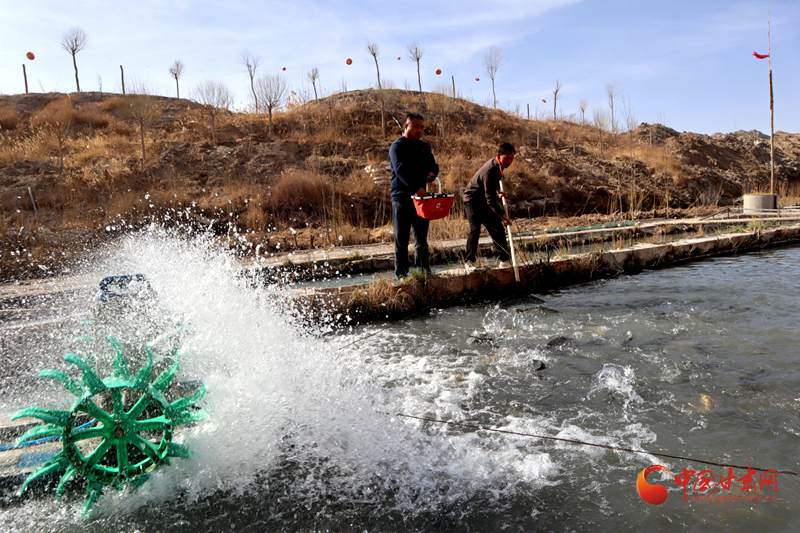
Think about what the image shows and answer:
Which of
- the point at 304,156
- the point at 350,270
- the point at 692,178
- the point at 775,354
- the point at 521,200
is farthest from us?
the point at 692,178

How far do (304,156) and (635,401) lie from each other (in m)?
18.9

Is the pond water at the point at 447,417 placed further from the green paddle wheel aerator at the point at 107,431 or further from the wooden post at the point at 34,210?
the wooden post at the point at 34,210

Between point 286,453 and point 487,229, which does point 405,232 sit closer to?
point 487,229

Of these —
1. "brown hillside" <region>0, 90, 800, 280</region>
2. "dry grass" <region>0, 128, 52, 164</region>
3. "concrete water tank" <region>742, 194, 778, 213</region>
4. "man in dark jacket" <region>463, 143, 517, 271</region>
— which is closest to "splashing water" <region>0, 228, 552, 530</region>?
"man in dark jacket" <region>463, 143, 517, 271</region>

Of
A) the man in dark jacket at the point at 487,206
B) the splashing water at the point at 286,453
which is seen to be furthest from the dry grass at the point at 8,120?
the splashing water at the point at 286,453

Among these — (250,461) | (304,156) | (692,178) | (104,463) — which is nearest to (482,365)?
(250,461)

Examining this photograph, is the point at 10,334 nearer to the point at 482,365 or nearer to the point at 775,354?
the point at 482,365

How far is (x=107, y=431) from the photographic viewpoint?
271cm

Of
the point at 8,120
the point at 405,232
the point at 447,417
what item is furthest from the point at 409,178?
the point at 8,120

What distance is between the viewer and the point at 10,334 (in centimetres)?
569

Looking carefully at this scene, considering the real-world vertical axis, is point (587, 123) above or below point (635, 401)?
above

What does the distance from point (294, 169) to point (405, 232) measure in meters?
13.3

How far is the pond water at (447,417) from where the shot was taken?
286 centimetres

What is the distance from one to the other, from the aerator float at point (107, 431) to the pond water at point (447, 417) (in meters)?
0.25
